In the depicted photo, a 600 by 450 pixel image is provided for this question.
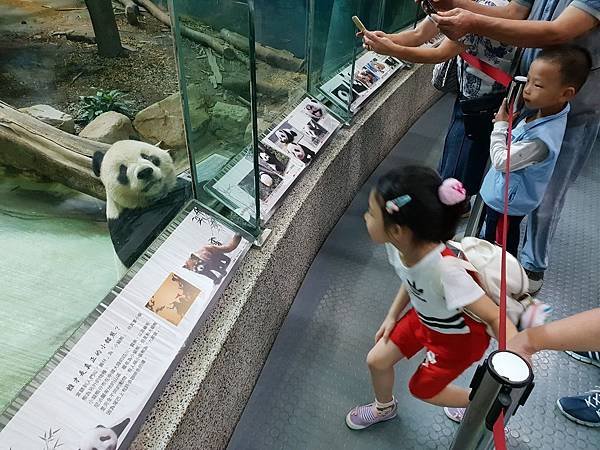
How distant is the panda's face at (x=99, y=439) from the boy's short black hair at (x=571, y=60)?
1523 millimetres

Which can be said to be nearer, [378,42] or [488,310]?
[488,310]

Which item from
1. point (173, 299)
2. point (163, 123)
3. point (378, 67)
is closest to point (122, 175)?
point (163, 123)

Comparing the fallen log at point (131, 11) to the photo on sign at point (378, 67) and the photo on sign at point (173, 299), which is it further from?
the photo on sign at point (378, 67)

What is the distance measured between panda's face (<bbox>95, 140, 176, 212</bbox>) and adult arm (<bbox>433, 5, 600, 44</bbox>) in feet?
3.15

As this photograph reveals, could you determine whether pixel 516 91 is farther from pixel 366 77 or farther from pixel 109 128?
pixel 366 77

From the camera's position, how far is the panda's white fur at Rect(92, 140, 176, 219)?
4.09ft

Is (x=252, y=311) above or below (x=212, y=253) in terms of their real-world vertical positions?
below

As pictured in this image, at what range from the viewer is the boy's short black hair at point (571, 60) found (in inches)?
53.9

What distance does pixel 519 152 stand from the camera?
150 centimetres

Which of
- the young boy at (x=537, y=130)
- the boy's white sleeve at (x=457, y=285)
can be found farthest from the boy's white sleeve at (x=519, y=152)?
the boy's white sleeve at (x=457, y=285)

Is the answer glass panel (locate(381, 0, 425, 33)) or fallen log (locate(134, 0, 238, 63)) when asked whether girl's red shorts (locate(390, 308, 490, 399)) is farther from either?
glass panel (locate(381, 0, 425, 33))

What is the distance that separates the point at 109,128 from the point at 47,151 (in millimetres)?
163

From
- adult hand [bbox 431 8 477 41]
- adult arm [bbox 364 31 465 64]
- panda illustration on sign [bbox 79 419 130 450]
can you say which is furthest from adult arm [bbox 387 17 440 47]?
panda illustration on sign [bbox 79 419 130 450]

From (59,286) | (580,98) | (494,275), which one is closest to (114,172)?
(59,286)
